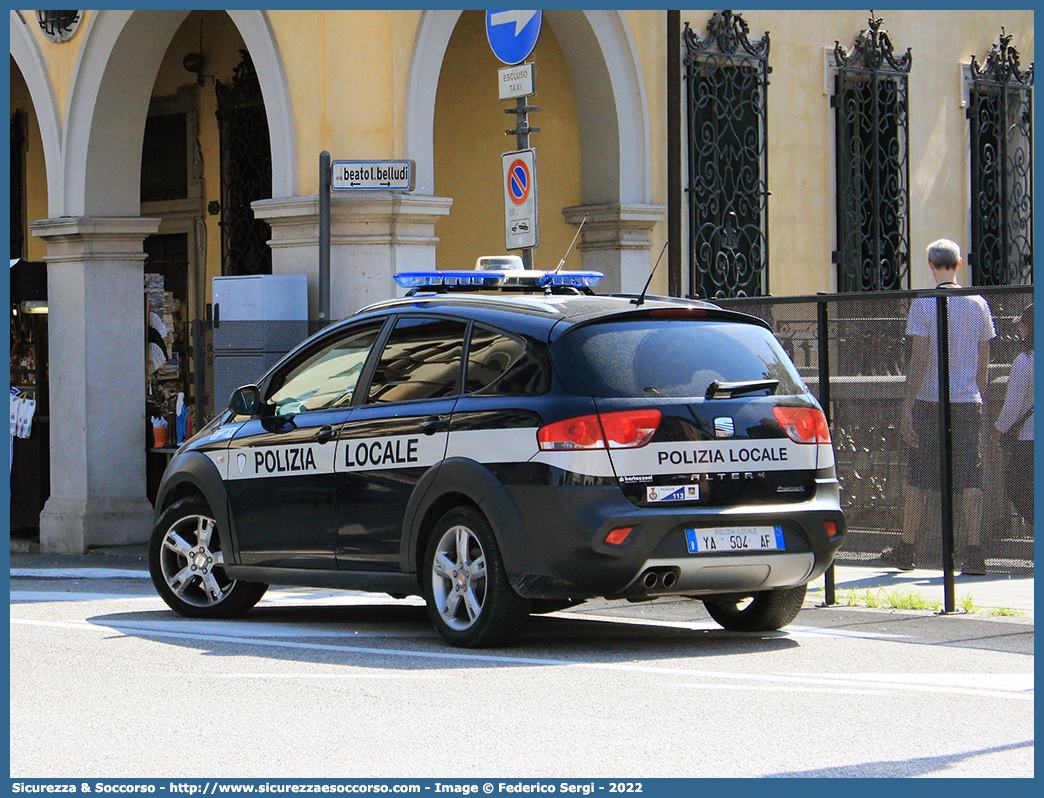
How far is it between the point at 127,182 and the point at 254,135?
2824 mm

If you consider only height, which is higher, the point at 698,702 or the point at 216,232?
the point at 216,232

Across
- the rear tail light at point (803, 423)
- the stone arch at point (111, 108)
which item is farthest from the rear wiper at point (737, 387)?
the stone arch at point (111, 108)

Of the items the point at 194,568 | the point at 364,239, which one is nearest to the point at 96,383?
the point at 364,239

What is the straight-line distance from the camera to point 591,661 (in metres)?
7.61

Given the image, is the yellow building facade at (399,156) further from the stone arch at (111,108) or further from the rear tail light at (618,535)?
the rear tail light at (618,535)

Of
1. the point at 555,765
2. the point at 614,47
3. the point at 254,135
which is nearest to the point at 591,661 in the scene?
the point at 555,765

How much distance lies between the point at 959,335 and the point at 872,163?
8.29 m

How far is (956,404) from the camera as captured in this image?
9516 millimetres

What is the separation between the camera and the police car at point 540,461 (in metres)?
7.53

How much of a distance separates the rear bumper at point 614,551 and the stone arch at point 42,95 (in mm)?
9640

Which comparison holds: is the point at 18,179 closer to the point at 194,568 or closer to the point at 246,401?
the point at 194,568

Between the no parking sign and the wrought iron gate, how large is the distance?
678 cm

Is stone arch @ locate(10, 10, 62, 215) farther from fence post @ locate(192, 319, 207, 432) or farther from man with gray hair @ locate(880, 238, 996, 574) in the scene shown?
man with gray hair @ locate(880, 238, 996, 574)

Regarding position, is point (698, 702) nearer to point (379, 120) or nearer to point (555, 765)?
point (555, 765)
